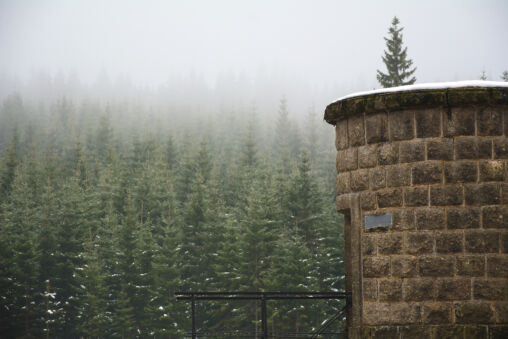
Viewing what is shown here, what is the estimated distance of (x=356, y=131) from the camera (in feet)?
32.5

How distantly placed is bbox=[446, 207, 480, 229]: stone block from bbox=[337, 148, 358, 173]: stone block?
1530mm

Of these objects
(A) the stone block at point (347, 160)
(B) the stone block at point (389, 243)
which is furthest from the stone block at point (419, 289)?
(A) the stone block at point (347, 160)

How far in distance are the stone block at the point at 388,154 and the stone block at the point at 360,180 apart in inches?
11.5

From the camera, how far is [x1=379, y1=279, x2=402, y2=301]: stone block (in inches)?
364

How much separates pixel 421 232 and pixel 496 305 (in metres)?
1.31

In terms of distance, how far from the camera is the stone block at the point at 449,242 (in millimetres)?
9125

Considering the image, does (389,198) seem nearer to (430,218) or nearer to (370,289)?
(430,218)

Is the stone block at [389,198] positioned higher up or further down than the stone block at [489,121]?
further down

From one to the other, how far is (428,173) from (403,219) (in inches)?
27.1

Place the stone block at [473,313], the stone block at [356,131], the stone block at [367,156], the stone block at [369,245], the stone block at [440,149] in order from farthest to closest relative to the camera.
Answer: the stone block at [356,131] < the stone block at [367,156] < the stone block at [369,245] < the stone block at [440,149] < the stone block at [473,313]

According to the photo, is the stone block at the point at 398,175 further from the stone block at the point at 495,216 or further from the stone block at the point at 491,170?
the stone block at the point at 495,216

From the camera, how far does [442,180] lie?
924cm

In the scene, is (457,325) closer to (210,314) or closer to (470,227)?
(470,227)

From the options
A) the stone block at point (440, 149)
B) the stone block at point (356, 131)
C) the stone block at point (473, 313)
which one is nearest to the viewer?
the stone block at point (473, 313)
